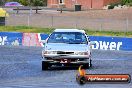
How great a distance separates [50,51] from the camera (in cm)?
1784

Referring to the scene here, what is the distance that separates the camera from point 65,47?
18031 millimetres

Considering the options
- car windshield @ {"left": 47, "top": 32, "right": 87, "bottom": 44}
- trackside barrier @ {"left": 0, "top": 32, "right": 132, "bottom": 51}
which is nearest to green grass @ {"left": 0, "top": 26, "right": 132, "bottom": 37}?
trackside barrier @ {"left": 0, "top": 32, "right": 132, "bottom": 51}

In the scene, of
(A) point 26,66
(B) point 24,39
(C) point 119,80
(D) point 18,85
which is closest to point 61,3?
(B) point 24,39

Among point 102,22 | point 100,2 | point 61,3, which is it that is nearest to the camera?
point 102,22

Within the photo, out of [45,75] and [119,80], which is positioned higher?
[119,80]

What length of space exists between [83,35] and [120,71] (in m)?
2.23

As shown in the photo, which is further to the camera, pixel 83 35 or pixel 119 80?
pixel 83 35

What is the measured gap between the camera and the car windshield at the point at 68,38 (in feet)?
62.1

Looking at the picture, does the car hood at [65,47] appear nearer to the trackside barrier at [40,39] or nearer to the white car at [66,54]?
the white car at [66,54]

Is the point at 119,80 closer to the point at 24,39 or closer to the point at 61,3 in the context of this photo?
the point at 24,39

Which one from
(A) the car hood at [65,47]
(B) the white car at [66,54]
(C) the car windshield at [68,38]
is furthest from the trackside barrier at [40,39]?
(A) the car hood at [65,47]

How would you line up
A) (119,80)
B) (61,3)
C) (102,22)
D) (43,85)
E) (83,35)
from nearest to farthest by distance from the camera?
(119,80)
(43,85)
(83,35)
(102,22)
(61,3)

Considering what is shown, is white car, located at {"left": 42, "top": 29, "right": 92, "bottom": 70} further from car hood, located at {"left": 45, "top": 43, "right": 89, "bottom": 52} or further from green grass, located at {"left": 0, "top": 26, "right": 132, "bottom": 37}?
green grass, located at {"left": 0, "top": 26, "right": 132, "bottom": 37}

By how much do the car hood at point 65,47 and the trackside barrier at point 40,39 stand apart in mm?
13188
